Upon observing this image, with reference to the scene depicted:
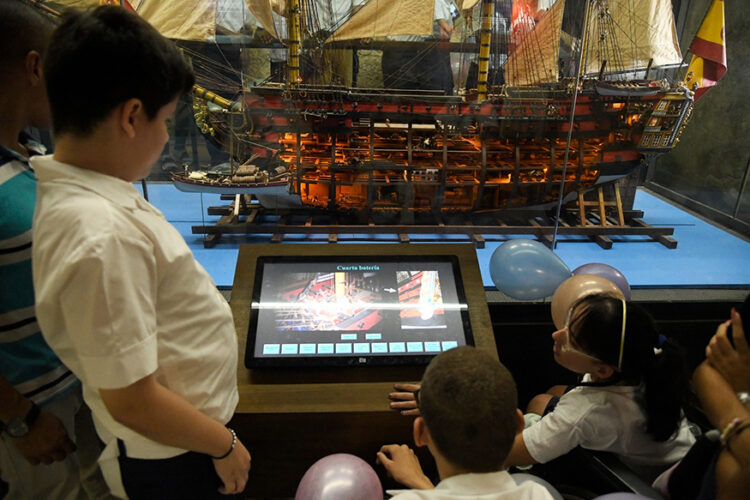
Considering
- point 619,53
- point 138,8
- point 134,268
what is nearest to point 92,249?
point 134,268

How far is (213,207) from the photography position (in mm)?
3473

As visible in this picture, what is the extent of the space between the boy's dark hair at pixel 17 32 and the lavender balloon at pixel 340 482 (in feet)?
4.65

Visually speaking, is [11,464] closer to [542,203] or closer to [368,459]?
[368,459]

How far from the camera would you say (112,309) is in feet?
2.53

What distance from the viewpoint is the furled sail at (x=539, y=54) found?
3279 mm

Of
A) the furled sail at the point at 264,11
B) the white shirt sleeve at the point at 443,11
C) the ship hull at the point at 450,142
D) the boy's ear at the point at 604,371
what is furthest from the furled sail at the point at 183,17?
the boy's ear at the point at 604,371

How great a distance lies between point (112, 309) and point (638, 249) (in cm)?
415

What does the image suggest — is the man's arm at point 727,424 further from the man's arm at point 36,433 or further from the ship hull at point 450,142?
the ship hull at point 450,142

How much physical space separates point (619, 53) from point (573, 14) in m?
0.82

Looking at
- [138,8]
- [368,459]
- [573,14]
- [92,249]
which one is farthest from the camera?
[573,14]

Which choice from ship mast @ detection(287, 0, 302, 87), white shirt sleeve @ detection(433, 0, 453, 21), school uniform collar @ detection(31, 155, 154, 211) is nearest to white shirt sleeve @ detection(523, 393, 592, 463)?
school uniform collar @ detection(31, 155, 154, 211)

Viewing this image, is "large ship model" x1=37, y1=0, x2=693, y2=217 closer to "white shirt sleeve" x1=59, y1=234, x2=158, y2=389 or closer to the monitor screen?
the monitor screen

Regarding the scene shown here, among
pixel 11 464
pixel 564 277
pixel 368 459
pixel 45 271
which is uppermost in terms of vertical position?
pixel 45 271

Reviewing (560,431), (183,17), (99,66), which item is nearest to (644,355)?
(560,431)
